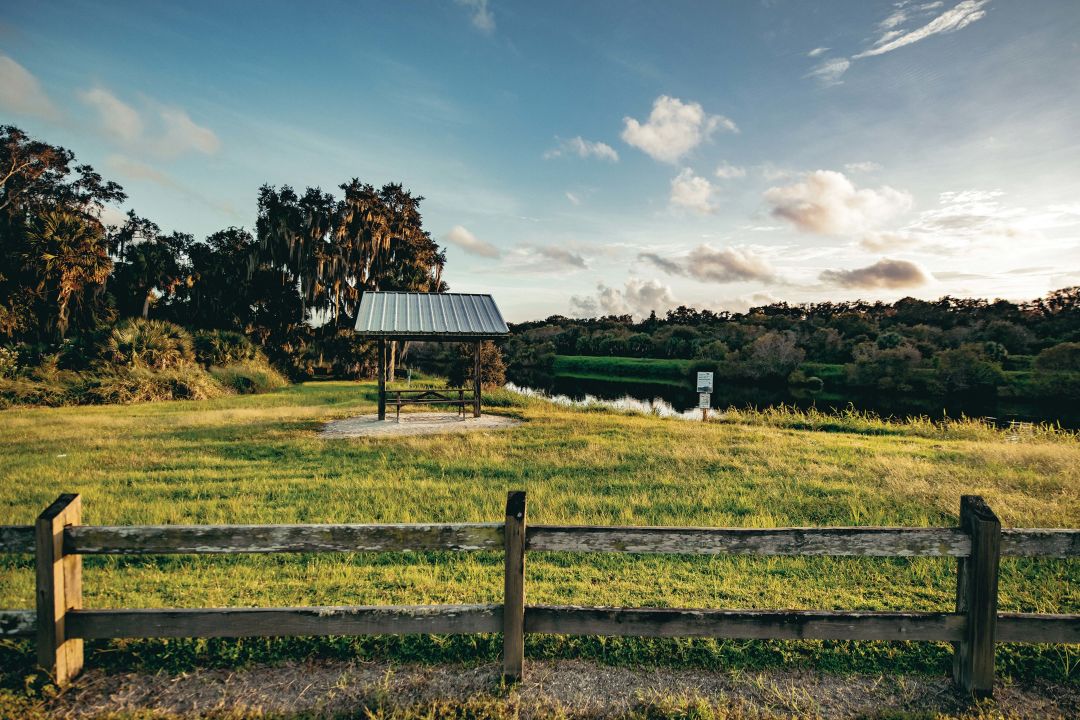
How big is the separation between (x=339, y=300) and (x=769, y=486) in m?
31.4

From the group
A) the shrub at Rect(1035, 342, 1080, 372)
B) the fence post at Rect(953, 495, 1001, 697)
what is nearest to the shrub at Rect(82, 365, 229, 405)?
the fence post at Rect(953, 495, 1001, 697)

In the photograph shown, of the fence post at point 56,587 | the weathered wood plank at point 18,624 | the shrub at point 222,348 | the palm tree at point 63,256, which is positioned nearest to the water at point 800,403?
the shrub at point 222,348

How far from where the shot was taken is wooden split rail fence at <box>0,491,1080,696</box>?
3.63m

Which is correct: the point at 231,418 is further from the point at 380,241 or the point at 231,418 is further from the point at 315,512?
the point at 380,241

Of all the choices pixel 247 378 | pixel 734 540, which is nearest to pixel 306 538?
pixel 734 540

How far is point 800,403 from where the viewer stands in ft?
110

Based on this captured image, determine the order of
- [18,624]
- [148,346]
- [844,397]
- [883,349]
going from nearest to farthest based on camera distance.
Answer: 1. [18,624]
2. [148,346]
3. [844,397]
4. [883,349]

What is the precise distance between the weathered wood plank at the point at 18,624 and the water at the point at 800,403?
21.2 m

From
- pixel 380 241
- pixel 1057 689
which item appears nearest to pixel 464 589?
pixel 1057 689

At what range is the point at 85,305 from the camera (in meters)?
29.9

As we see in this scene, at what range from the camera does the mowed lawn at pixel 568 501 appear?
5.13 m

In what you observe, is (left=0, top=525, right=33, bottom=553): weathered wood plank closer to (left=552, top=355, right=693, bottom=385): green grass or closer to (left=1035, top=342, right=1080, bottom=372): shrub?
(left=1035, top=342, right=1080, bottom=372): shrub

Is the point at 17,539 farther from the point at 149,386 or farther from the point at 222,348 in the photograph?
the point at 222,348

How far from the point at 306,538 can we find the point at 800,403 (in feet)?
115
